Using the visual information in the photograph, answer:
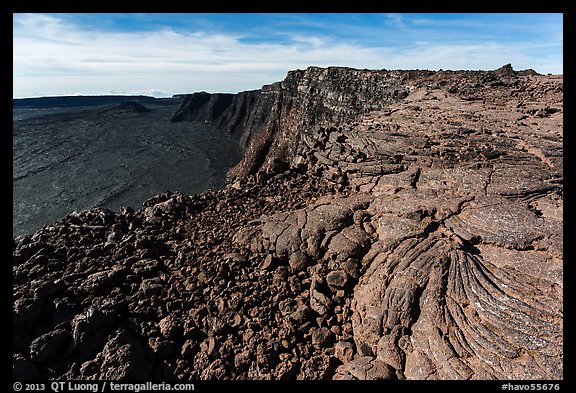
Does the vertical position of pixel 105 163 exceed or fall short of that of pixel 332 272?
it falls short

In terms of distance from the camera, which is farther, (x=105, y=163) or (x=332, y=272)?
(x=105, y=163)

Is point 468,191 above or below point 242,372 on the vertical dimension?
above

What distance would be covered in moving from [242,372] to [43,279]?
6.19 metres

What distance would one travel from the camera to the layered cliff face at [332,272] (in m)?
6.11

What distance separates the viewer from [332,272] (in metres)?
7.86

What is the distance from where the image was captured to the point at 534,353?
534cm

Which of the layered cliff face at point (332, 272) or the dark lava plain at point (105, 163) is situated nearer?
the layered cliff face at point (332, 272)

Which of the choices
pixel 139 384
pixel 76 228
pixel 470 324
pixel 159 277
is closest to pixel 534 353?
pixel 470 324

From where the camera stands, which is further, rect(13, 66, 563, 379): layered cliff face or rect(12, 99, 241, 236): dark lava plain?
rect(12, 99, 241, 236): dark lava plain

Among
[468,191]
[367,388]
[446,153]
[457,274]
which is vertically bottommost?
[367,388]

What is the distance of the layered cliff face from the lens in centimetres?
611

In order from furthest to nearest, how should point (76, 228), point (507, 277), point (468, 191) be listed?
point (76, 228), point (468, 191), point (507, 277)

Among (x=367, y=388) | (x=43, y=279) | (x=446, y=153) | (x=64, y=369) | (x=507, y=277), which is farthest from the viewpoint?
(x=446, y=153)
